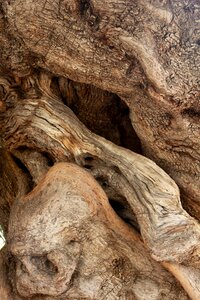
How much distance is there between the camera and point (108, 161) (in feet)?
10.6

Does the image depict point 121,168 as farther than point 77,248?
Yes

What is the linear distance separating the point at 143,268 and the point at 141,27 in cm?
138

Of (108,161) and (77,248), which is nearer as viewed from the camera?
(77,248)

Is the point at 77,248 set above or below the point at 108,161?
below

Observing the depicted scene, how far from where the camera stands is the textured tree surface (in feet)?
9.79

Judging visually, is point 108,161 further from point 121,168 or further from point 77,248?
point 77,248

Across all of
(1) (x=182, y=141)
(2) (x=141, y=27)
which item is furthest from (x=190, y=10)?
(1) (x=182, y=141)

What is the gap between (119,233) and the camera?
3146 millimetres

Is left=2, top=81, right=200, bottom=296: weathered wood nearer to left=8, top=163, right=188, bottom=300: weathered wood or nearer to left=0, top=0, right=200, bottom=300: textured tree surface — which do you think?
left=0, top=0, right=200, bottom=300: textured tree surface

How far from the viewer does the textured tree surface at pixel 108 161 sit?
2.98 metres

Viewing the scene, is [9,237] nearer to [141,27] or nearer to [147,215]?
[147,215]

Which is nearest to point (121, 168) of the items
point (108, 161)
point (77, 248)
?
point (108, 161)

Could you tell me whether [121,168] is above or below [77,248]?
above

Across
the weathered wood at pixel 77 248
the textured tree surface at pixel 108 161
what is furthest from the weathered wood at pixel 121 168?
the weathered wood at pixel 77 248
